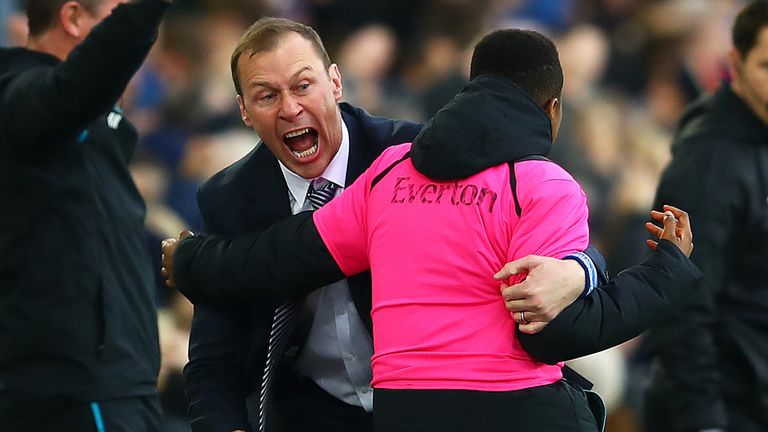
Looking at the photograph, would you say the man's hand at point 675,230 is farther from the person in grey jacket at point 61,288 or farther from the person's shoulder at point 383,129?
the person in grey jacket at point 61,288

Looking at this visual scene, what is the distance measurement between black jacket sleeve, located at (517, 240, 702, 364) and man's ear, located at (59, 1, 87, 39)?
1.73 metres

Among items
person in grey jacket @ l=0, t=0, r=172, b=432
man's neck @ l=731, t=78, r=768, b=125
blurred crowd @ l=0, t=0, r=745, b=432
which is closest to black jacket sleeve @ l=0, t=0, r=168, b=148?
person in grey jacket @ l=0, t=0, r=172, b=432

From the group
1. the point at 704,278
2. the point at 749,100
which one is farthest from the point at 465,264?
the point at 749,100

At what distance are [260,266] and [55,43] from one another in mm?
1052

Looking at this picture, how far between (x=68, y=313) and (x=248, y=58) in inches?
33.9

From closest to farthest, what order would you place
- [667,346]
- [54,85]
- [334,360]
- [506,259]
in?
[506,259] < [54,85] < [334,360] < [667,346]

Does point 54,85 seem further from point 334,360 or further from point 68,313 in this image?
point 334,360

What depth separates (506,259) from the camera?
339 cm

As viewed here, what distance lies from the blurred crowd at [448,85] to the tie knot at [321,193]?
7.59ft

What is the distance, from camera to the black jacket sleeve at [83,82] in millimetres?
3662

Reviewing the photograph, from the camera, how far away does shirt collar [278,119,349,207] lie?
A: 4.11 m

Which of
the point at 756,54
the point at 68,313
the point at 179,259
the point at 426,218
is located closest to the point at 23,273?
the point at 68,313

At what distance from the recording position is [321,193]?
13.5 ft

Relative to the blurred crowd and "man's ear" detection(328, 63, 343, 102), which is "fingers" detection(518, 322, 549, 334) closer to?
"man's ear" detection(328, 63, 343, 102)
